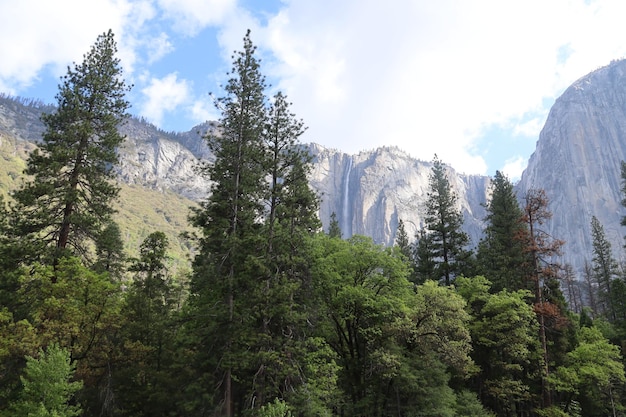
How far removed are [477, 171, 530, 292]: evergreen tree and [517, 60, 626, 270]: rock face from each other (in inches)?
5821

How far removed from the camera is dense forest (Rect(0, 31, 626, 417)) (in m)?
17.2

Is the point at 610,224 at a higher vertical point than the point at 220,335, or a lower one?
higher

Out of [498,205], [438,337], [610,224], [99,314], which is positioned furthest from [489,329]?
[610,224]

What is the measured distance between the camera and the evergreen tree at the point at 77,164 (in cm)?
1889

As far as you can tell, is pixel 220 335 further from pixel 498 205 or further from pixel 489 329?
pixel 498 205

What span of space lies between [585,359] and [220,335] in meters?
22.9

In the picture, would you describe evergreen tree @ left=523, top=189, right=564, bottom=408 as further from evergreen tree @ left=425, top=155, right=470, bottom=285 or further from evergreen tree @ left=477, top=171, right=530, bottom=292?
evergreen tree @ left=425, top=155, right=470, bottom=285

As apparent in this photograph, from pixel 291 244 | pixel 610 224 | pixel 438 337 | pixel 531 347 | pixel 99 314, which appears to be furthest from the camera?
pixel 610 224

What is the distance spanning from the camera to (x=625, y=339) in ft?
126

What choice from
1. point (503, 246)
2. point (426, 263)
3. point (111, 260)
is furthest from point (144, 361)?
point (503, 246)

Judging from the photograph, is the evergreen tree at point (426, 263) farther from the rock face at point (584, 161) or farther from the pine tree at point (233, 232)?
the rock face at point (584, 161)

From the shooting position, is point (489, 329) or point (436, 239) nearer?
point (489, 329)

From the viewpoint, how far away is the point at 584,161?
178 metres

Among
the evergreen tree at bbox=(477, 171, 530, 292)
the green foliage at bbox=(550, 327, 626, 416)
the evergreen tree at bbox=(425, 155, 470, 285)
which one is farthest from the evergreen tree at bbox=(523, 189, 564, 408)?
the evergreen tree at bbox=(425, 155, 470, 285)
